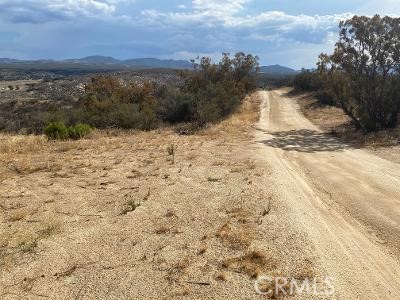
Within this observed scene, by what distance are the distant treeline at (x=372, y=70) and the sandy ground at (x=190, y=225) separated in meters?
A: 8.94

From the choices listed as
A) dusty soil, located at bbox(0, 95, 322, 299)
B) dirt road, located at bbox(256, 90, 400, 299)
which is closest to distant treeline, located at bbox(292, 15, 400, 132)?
dirt road, located at bbox(256, 90, 400, 299)

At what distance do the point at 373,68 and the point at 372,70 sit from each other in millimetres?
125

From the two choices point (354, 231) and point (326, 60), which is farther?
point (326, 60)

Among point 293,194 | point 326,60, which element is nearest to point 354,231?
point 293,194

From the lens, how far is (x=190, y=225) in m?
8.21

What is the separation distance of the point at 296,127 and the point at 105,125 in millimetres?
10750

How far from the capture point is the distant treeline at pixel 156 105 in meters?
25.8

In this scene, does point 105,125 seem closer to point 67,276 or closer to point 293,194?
point 293,194

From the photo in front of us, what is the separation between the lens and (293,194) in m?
10.5

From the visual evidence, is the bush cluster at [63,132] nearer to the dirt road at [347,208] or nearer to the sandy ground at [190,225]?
the sandy ground at [190,225]

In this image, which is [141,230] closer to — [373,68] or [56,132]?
[56,132]

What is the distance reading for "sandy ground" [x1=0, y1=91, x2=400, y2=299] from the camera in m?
6.04

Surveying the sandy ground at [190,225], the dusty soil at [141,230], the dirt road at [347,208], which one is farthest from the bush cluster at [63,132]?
the dirt road at [347,208]

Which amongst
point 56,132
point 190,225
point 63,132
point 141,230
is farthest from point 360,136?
point 141,230
